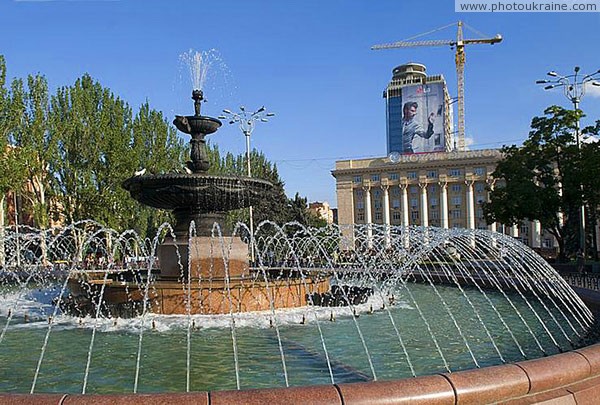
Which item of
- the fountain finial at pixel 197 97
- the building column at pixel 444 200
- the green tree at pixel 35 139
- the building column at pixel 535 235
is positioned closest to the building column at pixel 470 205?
the building column at pixel 444 200

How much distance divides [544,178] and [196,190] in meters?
22.5

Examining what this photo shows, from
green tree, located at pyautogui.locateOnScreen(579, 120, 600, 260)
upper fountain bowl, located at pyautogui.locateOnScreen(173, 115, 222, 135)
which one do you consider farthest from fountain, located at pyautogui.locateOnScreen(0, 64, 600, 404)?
green tree, located at pyautogui.locateOnScreen(579, 120, 600, 260)

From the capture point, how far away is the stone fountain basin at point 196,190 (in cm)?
1164

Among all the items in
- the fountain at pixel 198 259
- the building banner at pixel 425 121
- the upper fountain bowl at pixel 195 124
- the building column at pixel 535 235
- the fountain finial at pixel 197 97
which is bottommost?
the building column at pixel 535 235

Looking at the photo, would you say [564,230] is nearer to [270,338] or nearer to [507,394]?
[270,338]

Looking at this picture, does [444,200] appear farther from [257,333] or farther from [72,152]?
[257,333]

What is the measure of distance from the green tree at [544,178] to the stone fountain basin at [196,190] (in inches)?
770

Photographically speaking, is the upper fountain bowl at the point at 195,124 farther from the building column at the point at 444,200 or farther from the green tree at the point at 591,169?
the building column at the point at 444,200

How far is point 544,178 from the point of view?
28828 mm

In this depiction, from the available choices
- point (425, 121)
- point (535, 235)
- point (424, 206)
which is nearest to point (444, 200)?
point (424, 206)

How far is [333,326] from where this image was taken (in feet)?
30.7

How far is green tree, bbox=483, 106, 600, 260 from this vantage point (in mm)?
27500

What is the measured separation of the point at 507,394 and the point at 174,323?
21.1 feet

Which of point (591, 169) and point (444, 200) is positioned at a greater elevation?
point (591, 169)
